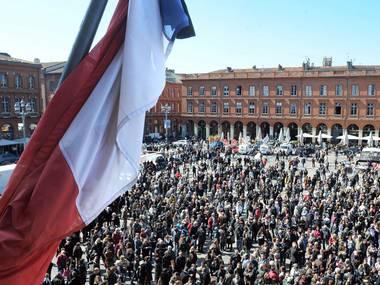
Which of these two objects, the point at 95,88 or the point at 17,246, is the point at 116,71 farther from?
the point at 17,246

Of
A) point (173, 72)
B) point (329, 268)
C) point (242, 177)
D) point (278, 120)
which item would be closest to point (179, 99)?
point (173, 72)

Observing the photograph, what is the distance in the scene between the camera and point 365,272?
12734 millimetres

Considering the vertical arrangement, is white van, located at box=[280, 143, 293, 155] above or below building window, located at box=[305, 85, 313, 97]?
below

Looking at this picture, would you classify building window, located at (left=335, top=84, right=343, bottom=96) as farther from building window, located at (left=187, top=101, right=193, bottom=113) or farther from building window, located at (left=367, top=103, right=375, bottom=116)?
building window, located at (left=187, top=101, right=193, bottom=113)

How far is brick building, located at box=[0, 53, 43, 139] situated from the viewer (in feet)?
159

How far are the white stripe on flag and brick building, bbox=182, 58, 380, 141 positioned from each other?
2265 inches

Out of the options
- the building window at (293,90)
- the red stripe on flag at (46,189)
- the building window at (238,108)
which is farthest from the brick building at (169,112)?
the red stripe on flag at (46,189)

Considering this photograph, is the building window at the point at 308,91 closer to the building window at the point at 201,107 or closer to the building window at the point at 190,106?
the building window at the point at 201,107

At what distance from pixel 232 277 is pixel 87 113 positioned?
31.1ft

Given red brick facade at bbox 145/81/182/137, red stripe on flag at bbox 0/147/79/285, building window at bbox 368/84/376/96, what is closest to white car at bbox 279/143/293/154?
building window at bbox 368/84/376/96

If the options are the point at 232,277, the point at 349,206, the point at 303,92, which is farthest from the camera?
the point at 303,92

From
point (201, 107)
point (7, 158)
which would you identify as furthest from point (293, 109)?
point (7, 158)

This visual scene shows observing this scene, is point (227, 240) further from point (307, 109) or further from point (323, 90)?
point (307, 109)

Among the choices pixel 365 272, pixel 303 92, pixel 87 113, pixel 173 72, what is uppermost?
pixel 173 72
